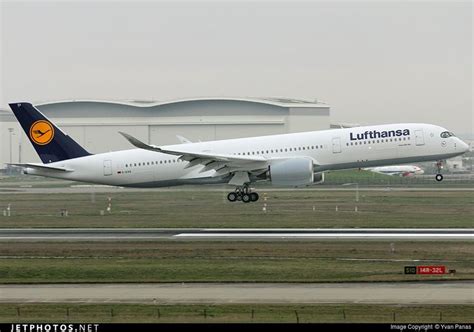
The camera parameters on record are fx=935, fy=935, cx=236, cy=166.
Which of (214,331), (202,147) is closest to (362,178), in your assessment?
(202,147)

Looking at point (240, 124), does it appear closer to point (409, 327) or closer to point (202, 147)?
point (202, 147)

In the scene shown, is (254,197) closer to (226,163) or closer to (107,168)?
(226,163)

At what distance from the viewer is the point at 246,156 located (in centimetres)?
6031

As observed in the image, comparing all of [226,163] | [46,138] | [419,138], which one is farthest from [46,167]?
[419,138]

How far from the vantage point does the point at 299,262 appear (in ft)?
132

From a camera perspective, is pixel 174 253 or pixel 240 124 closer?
pixel 174 253

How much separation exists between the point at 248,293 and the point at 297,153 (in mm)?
26993

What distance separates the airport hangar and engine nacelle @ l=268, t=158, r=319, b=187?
75499mm

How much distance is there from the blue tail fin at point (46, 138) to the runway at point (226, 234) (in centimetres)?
773

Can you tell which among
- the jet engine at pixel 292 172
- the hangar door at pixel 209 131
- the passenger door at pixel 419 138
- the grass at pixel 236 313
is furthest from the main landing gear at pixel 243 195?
the hangar door at pixel 209 131

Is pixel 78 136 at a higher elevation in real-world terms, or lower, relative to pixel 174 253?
higher

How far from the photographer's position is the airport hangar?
13650 cm

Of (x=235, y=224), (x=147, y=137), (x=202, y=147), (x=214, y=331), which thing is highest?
(x=147, y=137)

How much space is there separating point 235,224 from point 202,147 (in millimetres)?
6636
